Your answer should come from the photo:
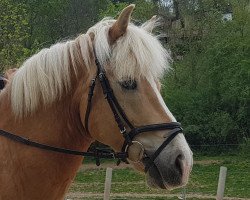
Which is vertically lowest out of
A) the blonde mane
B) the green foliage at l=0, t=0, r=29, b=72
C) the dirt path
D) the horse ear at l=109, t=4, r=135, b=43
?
the dirt path

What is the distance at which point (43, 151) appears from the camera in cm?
244

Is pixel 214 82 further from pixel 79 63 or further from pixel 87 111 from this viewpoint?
pixel 87 111

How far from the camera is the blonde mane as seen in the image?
240cm

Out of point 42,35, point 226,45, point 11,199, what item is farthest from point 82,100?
point 42,35

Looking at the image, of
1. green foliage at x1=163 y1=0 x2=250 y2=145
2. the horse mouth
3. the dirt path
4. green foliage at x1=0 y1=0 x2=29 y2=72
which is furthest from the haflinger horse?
green foliage at x1=163 y1=0 x2=250 y2=145

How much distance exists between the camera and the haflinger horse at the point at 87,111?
2311mm

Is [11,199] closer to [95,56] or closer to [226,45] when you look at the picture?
[95,56]

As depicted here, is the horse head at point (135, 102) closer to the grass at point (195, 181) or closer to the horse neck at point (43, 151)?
the horse neck at point (43, 151)

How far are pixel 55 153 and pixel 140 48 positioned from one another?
2.19 ft

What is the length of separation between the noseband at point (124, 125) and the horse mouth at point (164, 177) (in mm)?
32

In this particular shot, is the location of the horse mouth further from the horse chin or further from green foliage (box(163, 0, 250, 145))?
green foliage (box(163, 0, 250, 145))

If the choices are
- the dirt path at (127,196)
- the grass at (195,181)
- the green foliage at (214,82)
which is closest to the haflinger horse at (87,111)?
the dirt path at (127,196)

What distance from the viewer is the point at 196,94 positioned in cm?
2467

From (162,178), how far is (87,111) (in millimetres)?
493
